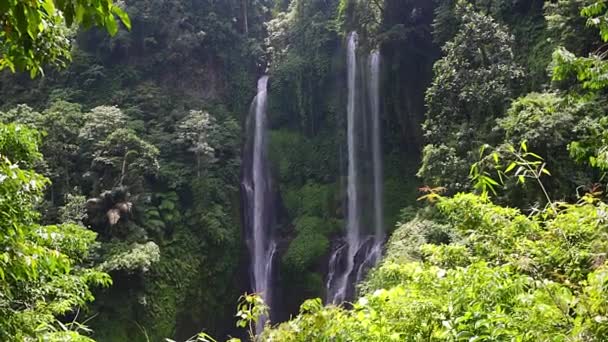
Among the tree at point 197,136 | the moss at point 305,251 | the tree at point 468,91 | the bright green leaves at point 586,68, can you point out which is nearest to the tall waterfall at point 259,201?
the moss at point 305,251

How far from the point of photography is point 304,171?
18469 millimetres

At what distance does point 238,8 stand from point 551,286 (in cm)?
2216

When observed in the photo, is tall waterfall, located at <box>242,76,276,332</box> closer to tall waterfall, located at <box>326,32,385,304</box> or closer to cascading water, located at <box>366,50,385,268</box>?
tall waterfall, located at <box>326,32,385,304</box>

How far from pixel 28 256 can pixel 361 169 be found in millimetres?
15066

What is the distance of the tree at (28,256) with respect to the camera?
8.39ft

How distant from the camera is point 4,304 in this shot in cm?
307

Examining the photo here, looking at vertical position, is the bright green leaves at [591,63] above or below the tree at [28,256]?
above

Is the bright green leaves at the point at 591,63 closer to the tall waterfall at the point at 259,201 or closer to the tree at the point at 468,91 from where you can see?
the tree at the point at 468,91

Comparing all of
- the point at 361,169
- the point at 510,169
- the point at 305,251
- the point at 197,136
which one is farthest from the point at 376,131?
the point at 510,169

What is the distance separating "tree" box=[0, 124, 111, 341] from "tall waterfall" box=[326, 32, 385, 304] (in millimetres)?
11557

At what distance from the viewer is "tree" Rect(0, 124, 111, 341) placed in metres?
2.56

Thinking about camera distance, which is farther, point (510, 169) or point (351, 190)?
point (351, 190)

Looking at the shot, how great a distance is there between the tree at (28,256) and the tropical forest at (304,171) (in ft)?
0.07

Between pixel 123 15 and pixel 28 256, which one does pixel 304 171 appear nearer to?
pixel 28 256
